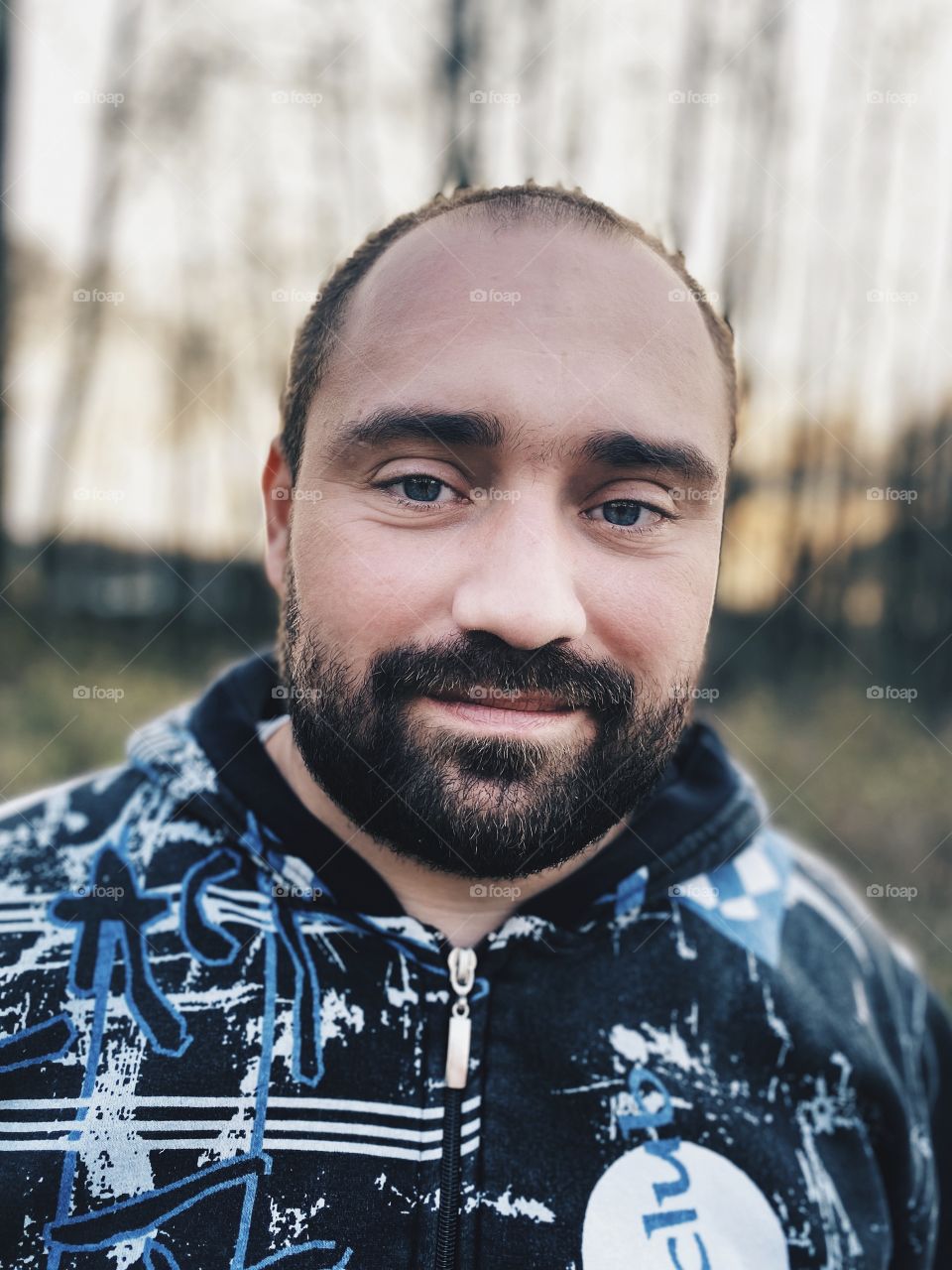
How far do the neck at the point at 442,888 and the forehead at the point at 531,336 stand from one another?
29.0 inches

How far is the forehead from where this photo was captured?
1455 millimetres

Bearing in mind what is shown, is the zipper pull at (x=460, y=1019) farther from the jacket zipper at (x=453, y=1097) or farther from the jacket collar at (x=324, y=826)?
the jacket collar at (x=324, y=826)

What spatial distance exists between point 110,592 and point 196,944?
1054cm

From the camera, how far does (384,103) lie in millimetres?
8625

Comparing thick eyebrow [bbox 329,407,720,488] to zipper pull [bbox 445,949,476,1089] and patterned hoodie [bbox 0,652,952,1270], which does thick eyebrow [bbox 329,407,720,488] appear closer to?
patterned hoodie [bbox 0,652,952,1270]

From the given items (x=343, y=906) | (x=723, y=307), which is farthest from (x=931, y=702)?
(x=343, y=906)

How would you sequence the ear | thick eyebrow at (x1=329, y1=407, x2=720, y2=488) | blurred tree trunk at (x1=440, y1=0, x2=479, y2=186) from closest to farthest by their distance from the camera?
1. thick eyebrow at (x1=329, y1=407, x2=720, y2=488)
2. the ear
3. blurred tree trunk at (x1=440, y1=0, x2=479, y2=186)

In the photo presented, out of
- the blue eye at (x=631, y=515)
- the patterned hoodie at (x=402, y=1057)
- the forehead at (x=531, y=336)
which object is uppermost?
the forehead at (x=531, y=336)

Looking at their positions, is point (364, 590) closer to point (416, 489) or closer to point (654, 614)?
point (416, 489)

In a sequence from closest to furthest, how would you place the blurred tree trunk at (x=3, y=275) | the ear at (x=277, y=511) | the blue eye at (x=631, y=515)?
the blue eye at (x=631, y=515) < the ear at (x=277, y=511) < the blurred tree trunk at (x=3, y=275)

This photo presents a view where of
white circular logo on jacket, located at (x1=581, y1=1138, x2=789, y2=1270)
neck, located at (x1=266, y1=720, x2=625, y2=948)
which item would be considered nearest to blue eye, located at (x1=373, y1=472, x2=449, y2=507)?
neck, located at (x1=266, y1=720, x2=625, y2=948)

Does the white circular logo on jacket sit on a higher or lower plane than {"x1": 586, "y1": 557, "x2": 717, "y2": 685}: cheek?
lower

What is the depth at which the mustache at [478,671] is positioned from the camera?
1.38 metres

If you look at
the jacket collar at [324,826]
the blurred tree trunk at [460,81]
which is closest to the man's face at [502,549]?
the jacket collar at [324,826]
